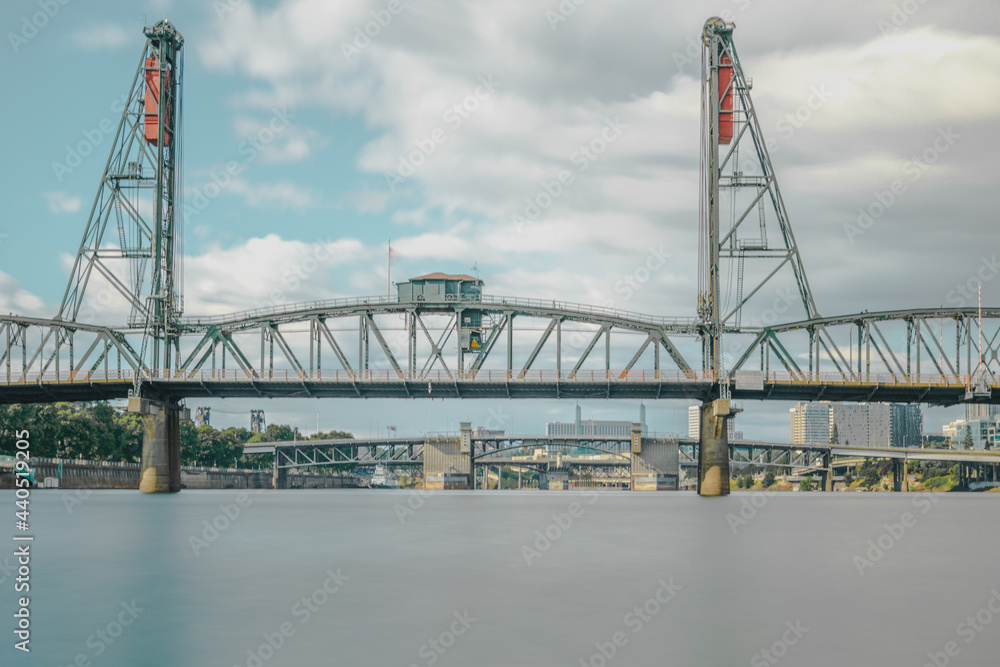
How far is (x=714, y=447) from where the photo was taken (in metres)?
123

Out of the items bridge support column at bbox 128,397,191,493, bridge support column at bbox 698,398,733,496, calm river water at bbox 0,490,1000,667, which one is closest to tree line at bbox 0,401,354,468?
bridge support column at bbox 128,397,191,493

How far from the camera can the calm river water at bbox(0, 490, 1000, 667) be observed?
91.9ft

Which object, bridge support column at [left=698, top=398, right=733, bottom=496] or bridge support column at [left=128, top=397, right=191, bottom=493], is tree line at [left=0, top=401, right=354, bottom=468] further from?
bridge support column at [left=698, top=398, right=733, bottom=496]

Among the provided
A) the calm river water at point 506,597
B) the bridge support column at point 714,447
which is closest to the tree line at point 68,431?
the bridge support column at point 714,447

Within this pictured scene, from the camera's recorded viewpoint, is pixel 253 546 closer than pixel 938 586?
No

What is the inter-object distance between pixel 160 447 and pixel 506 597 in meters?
102

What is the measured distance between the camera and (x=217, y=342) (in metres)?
127

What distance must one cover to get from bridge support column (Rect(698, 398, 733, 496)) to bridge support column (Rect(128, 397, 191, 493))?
63081 mm

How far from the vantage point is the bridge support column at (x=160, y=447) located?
128625mm

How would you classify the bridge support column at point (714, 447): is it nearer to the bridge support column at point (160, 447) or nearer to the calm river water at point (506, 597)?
the calm river water at point (506, 597)

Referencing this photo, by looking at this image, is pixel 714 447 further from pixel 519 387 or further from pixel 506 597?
pixel 506 597

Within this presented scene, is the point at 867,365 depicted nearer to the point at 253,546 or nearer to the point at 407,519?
the point at 407,519

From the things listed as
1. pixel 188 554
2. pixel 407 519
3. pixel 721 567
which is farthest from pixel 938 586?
pixel 407 519

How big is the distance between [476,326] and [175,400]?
3883 cm
